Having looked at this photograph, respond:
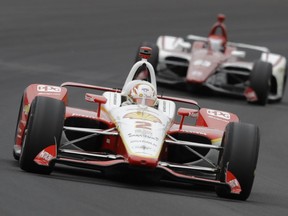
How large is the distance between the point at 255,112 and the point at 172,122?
8.77m

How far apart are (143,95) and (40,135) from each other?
1754 millimetres

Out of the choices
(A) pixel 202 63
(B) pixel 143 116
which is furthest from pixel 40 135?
(A) pixel 202 63

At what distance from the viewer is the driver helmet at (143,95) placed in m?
13.8

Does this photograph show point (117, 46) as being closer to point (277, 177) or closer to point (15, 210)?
point (277, 177)

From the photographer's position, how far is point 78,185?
11.9 metres

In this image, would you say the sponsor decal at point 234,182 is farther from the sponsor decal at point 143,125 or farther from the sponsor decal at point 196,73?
the sponsor decal at point 196,73

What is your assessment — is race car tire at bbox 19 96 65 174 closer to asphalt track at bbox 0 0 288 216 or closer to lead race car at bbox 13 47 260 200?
lead race car at bbox 13 47 260 200

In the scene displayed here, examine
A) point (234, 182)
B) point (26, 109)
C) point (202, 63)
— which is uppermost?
point (26, 109)

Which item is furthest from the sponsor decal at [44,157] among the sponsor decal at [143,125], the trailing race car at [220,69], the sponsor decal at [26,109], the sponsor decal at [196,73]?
the sponsor decal at [196,73]

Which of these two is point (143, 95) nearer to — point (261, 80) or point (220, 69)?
point (261, 80)

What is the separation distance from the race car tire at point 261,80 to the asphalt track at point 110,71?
0.24 metres

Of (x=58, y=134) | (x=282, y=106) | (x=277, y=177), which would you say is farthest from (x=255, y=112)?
(x=58, y=134)

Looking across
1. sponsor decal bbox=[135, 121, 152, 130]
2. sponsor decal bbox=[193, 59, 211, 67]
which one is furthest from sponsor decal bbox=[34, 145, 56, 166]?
sponsor decal bbox=[193, 59, 211, 67]

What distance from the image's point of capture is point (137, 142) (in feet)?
40.6
